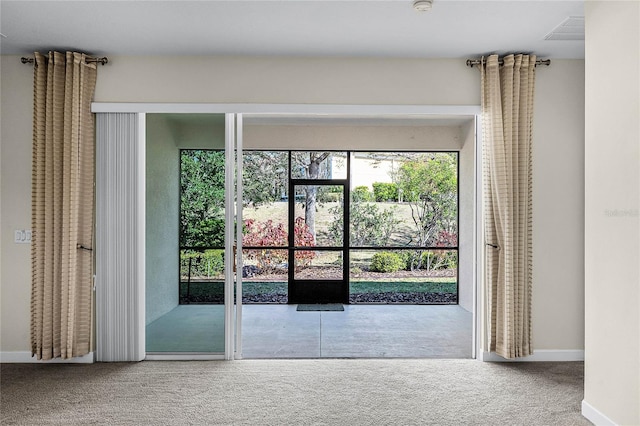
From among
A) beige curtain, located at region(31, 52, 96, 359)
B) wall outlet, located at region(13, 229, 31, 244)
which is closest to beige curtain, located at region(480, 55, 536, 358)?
beige curtain, located at region(31, 52, 96, 359)

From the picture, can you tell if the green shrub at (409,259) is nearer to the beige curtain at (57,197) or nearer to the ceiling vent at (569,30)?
the ceiling vent at (569,30)

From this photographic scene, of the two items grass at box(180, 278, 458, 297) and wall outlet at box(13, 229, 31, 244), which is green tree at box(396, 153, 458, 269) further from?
wall outlet at box(13, 229, 31, 244)

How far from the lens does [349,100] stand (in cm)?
394

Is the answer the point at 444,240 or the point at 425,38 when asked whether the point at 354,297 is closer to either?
the point at 444,240

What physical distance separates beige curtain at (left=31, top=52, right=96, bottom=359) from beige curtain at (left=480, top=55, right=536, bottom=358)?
11.1 feet

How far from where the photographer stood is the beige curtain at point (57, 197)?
372cm

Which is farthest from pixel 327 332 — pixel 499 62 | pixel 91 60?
pixel 91 60

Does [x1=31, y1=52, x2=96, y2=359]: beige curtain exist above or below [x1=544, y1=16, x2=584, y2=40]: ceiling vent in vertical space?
below

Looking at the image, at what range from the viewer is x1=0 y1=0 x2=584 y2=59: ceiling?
295 centimetres

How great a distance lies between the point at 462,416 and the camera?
9.44 ft
